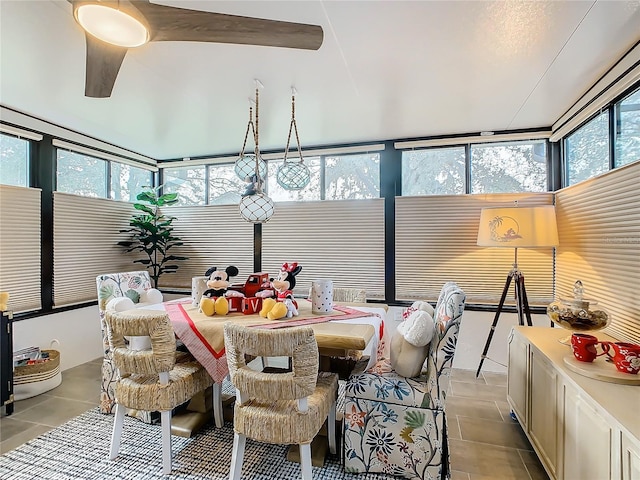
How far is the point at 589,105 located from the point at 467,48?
4.63 ft

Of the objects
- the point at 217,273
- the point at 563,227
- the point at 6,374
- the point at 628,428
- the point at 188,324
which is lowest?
the point at 6,374

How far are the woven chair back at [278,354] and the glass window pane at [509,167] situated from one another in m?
2.99

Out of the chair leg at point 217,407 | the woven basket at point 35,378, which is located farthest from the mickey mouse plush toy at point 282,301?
the woven basket at point 35,378

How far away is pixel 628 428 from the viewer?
113 centimetres

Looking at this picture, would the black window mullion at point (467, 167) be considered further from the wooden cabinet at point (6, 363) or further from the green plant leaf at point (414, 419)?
the wooden cabinet at point (6, 363)

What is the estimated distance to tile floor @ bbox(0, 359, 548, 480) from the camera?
1986 millimetres

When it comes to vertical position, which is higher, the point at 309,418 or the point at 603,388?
the point at 603,388

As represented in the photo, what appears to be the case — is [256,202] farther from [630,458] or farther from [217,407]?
[630,458]

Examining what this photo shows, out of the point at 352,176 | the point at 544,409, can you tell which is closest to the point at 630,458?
the point at 544,409

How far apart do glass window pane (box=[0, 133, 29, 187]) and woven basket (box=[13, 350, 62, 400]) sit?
1.76 meters

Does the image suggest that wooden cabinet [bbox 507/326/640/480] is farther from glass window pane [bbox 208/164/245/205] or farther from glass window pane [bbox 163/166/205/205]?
glass window pane [bbox 163/166/205/205]

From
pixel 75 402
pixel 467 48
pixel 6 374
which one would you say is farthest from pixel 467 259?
pixel 6 374

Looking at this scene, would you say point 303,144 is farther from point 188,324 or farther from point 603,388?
point 603,388

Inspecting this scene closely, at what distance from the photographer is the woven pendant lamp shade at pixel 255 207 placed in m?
2.38
